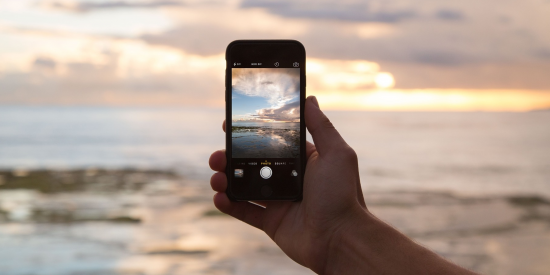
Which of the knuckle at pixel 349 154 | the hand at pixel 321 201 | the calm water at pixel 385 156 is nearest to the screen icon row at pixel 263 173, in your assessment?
the hand at pixel 321 201

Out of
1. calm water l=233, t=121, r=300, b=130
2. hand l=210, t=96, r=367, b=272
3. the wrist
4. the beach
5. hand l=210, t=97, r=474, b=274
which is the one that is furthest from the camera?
the beach

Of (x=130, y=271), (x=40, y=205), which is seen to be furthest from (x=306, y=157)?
(x=40, y=205)

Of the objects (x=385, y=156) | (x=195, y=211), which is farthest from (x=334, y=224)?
(x=385, y=156)

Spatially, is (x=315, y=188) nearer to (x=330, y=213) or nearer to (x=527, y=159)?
(x=330, y=213)

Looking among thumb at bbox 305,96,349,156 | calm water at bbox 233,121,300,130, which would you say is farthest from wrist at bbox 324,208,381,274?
calm water at bbox 233,121,300,130

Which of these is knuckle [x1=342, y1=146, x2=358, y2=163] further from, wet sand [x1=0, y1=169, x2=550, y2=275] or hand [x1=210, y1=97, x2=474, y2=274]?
wet sand [x1=0, y1=169, x2=550, y2=275]

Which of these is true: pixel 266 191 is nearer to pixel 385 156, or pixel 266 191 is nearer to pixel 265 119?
pixel 265 119
